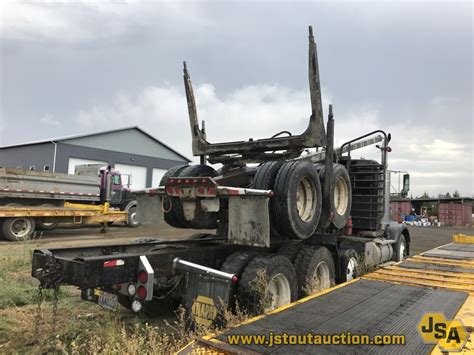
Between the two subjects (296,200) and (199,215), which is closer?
(296,200)

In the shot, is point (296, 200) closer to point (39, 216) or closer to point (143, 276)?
point (143, 276)

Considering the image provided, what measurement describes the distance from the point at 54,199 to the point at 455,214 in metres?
34.2

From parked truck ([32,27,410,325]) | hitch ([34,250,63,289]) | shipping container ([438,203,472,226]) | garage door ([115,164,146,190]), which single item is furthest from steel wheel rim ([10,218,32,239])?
shipping container ([438,203,472,226])

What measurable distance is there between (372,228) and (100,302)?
5.66 m

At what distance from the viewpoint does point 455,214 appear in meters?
35.8

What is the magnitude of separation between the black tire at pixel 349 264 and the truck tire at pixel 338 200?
514 millimetres

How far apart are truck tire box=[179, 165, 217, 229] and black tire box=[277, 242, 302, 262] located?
108cm

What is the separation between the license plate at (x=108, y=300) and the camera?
401 cm

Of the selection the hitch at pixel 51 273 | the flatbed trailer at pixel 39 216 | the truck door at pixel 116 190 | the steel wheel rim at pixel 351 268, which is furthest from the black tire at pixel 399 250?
the truck door at pixel 116 190

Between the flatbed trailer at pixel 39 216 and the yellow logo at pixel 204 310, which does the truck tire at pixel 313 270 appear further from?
the flatbed trailer at pixel 39 216

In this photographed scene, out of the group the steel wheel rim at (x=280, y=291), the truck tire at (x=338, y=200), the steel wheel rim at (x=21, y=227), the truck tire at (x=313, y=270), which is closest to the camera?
the steel wheel rim at (x=280, y=291)

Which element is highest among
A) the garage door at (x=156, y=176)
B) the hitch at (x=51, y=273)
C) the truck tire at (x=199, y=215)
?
the garage door at (x=156, y=176)

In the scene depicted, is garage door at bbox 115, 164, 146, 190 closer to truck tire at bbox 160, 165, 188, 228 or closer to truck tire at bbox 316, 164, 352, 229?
truck tire at bbox 160, 165, 188, 228

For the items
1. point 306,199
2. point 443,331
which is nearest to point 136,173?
point 306,199
